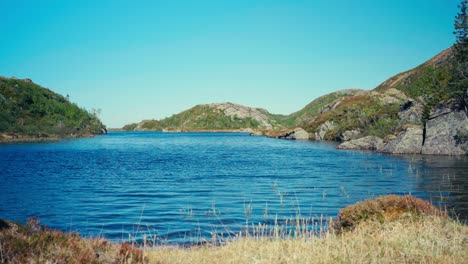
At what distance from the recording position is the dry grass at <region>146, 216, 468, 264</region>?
10.8 m

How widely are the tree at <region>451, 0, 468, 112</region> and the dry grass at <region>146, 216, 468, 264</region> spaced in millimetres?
72784

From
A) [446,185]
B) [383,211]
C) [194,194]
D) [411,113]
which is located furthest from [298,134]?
[383,211]

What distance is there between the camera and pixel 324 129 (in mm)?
165875

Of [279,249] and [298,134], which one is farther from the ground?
[298,134]

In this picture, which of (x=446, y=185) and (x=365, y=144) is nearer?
(x=446, y=185)

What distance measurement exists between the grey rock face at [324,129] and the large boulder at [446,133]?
87.5 m

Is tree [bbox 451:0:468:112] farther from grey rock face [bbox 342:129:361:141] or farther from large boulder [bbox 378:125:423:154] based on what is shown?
grey rock face [bbox 342:129:361:141]

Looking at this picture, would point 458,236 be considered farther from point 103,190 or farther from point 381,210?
point 103,190

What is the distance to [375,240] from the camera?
42.5ft

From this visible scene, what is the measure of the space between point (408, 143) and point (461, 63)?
25586 mm

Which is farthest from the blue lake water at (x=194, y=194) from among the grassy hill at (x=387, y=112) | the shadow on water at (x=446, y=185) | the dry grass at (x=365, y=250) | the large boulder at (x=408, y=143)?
the grassy hill at (x=387, y=112)

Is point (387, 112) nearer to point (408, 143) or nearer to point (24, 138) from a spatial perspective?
point (408, 143)

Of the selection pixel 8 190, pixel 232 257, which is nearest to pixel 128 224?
pixel 232 257

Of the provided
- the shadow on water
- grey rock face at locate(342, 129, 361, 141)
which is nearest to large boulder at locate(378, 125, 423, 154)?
the shadow on water
